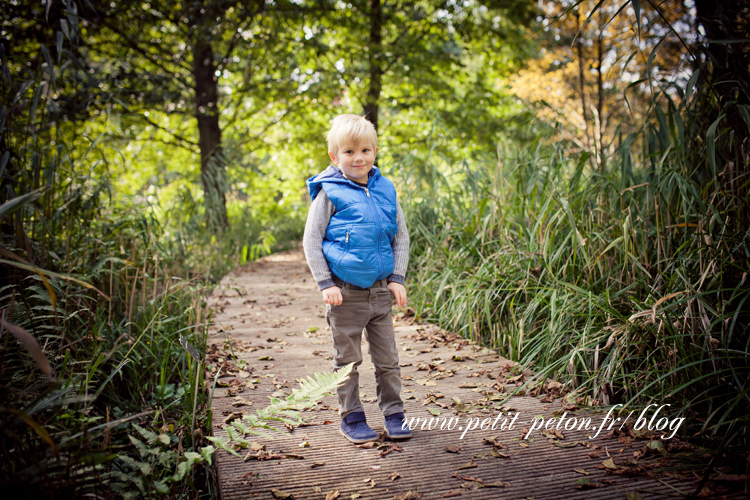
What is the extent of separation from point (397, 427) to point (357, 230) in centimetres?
95

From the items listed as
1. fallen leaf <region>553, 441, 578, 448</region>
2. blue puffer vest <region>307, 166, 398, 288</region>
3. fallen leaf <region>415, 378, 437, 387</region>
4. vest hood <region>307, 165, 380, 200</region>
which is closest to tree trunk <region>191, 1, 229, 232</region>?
fallen leaf <region>415, 378, 437, 387</region>

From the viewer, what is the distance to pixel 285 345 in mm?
3838

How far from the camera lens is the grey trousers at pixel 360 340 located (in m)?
2.33

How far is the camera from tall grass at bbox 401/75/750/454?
87.4 inches

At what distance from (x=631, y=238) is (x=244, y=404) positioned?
8.09ft

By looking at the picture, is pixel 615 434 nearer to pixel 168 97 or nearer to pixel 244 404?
pixel 244 404

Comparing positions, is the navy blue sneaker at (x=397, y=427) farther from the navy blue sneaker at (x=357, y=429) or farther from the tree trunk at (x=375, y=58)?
the tree trunk at (x=375, y=58)

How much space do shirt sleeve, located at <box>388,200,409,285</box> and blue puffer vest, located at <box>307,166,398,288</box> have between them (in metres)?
0.04

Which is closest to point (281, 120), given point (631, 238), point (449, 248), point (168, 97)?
point (168, 97)

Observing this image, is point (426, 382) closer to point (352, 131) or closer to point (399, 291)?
point (399, 291)

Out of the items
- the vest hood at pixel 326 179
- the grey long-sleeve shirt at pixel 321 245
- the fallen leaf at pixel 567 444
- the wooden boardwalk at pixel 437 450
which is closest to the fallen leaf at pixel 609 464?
the wooden boardwalk at pixel 437 450

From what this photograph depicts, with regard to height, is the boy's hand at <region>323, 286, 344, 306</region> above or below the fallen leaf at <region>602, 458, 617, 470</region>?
above

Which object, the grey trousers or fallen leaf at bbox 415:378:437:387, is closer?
the grey trousers

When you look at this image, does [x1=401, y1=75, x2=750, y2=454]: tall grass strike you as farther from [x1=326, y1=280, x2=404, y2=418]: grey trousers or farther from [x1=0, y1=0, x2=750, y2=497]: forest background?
[x1=326, y1=280, x2=404, y2=418]: grey trousers
